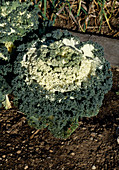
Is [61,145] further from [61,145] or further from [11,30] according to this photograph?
[11,30]

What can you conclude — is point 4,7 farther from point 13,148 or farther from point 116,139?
point 116,139

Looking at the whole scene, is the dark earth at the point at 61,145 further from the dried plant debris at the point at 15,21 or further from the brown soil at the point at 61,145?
the dried plant debris at the point at 15,21

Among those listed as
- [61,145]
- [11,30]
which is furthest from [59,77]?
[61,145]

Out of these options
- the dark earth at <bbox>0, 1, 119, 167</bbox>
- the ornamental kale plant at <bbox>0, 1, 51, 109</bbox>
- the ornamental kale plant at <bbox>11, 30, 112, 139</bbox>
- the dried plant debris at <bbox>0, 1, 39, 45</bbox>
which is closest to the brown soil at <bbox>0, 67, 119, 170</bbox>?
the dark earth at <bbox>0, 1, 119, 167</bbox>

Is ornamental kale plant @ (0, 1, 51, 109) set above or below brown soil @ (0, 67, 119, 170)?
above

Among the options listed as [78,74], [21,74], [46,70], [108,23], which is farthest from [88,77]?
[108,23]

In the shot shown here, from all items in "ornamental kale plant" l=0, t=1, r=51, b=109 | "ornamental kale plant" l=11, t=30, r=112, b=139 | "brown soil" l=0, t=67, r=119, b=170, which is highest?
"ornamental kale plant" l=0, t=1, r=51, b=109

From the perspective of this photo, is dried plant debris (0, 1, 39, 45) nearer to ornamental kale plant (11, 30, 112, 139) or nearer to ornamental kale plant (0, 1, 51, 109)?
ornamental kale plant (0, 1, 51, 109)
